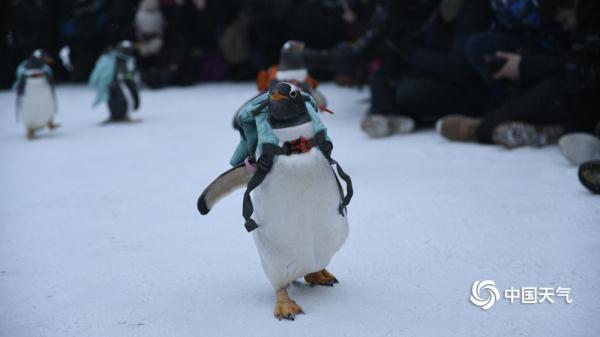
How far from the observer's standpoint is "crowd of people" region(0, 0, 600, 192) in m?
3.77

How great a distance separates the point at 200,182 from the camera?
349 cm

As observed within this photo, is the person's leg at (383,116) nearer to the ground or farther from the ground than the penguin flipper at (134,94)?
farther from the ground

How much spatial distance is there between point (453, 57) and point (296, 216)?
120 inches

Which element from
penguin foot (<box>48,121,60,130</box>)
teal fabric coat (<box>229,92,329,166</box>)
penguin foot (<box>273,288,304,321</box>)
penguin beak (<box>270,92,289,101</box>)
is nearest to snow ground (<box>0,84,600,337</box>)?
penguin foot (<box>273,288,304,321</box>)

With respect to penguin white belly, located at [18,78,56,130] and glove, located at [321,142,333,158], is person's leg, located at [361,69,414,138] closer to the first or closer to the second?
penguin white belly, located at [18,78,56,130]

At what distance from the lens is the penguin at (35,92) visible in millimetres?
4816

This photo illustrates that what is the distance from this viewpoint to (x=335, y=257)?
2318 mm

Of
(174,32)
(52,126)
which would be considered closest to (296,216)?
(52,126)

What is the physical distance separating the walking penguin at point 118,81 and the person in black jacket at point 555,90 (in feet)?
9.37

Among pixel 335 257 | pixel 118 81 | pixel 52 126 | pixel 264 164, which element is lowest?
pixel 52 126

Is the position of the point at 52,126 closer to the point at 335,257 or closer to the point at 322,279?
the point at 335,257

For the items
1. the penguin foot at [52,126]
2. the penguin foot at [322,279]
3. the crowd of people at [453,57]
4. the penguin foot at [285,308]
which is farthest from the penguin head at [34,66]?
the penguin foot at [285,308]

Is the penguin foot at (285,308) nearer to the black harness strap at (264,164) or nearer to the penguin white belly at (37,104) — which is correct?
the black harness strap at (264,164)

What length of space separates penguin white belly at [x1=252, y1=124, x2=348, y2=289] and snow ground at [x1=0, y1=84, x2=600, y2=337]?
0.44ft
